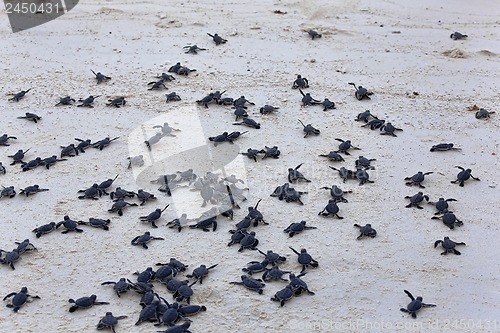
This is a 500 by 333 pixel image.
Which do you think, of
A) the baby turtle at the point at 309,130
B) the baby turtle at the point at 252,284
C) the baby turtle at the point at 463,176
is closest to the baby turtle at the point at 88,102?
the baby turtle at the point at 309,130

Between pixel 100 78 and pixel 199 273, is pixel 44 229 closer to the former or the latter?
pixel 199 273

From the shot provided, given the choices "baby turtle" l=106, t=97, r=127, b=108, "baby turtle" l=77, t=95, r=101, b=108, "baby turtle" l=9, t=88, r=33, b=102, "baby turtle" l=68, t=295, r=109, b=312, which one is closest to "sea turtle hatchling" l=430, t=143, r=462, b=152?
"baby turtle" l=106, t=97, r=127, b=108

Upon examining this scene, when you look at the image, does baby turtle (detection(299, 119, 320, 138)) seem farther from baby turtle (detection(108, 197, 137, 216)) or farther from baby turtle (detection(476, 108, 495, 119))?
baby turtle (detection(108, 197, 137, 216))

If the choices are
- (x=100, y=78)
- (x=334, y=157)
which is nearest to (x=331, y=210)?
(x=334, y=157)

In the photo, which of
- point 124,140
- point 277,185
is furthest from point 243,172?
point 124,140

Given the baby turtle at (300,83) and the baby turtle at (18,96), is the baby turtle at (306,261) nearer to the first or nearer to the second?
the baby turtle at (300,83)

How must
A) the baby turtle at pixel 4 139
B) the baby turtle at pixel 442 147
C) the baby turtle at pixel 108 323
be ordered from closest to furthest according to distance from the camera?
the baby turtle at pixel 108 323 < the baby turtle at pixel 442 147 < the baby turtle at pixel 4 139
